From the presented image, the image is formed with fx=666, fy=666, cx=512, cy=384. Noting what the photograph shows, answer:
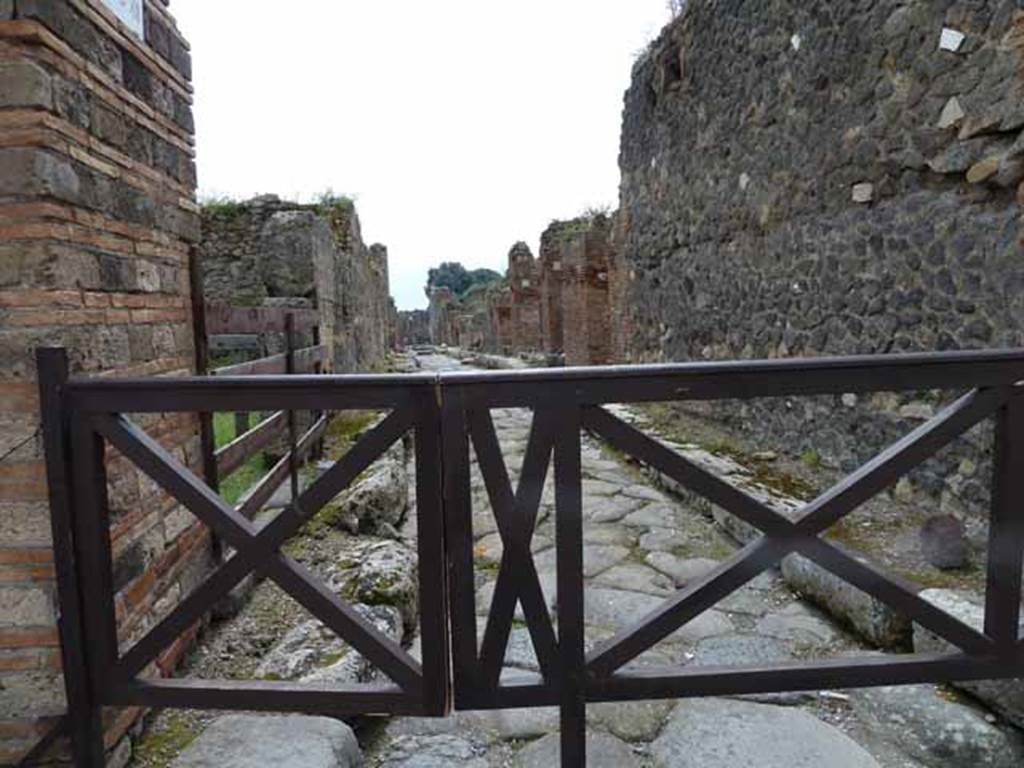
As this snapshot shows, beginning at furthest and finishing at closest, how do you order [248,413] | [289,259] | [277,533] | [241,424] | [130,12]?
[289,259] → [241,424] → [248,413] → [130,12] → [277,533]

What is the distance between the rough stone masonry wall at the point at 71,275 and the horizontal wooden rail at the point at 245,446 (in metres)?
0.49

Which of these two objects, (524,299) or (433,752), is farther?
(524,299)

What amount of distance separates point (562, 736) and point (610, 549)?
6.72ft

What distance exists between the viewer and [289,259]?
605cm

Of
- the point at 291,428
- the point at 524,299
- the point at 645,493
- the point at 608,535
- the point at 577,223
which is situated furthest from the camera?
the point at 524,299

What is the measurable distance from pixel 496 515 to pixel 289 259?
5.06 metres

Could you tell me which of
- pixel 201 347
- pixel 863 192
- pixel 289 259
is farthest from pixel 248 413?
pixel 863 192

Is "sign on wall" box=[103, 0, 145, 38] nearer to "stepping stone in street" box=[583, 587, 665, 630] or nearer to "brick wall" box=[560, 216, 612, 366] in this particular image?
"stepping stone in street" box=[583, 587, 665, 630]

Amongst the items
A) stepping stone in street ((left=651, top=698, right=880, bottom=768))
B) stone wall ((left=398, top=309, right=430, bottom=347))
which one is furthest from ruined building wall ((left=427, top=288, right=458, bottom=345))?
stepping stone in street ((left=651, top=698, right=880, bottom=768))

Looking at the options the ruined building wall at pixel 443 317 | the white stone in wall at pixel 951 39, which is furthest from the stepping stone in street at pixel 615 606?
the ruined building wall at pixel 443 317

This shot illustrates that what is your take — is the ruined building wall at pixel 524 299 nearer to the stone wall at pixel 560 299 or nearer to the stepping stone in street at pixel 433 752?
the stone wall at pixel 560 299

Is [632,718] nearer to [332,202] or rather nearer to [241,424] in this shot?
[241,424]

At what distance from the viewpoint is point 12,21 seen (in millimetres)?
1587

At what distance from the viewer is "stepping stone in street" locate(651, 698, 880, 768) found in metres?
1.89
